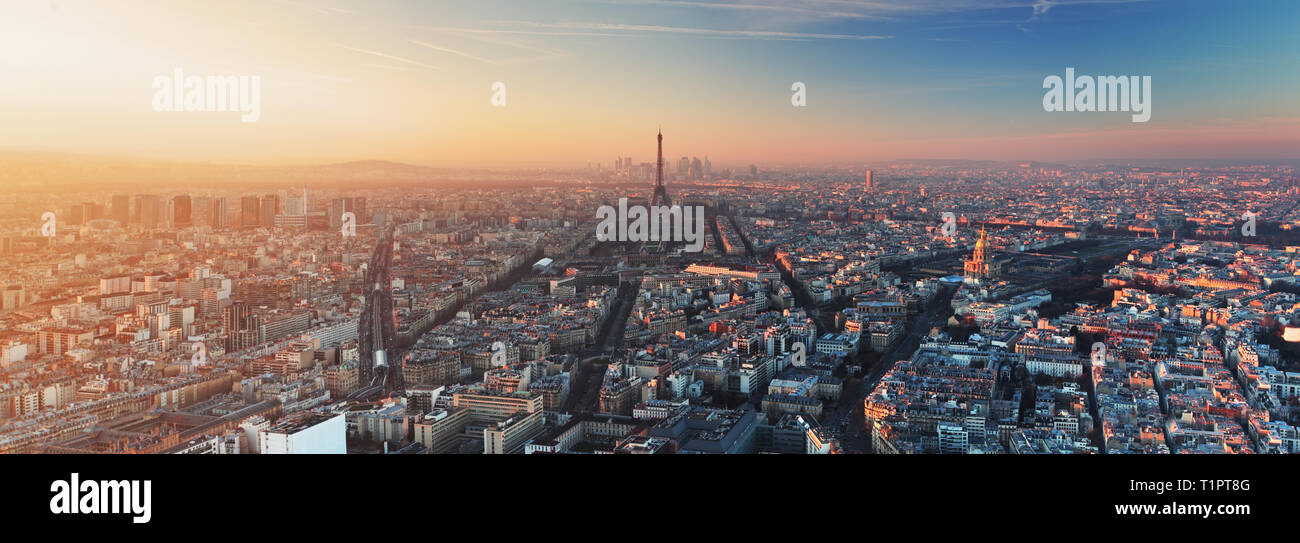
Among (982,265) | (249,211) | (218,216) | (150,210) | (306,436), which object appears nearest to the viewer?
(306,436)

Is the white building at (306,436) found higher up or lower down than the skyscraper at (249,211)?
lower down

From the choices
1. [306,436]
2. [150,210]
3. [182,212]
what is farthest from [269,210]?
[306,436]

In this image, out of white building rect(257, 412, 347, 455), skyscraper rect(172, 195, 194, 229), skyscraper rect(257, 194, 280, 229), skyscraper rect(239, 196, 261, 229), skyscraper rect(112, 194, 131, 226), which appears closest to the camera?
white building rect(257, 412, 347, 455)

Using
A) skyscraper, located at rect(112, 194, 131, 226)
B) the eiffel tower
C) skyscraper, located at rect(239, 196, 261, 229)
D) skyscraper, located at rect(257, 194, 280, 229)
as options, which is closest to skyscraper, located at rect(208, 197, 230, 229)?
skyscraper, located at rect(239, 196, 261, 229)

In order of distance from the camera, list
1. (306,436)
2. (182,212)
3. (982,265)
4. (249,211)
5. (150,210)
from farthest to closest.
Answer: (249,211) → (182,212) → (982,265) → (150,210) → (306,436)

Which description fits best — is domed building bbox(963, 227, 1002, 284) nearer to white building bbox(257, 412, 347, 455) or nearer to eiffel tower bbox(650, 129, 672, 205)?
eiffel tower bbox(650, 129, 672, 205)

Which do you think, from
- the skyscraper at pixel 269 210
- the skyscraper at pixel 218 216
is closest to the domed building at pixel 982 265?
the skyscraper at pixel 269 210

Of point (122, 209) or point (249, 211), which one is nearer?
point (122, 209)

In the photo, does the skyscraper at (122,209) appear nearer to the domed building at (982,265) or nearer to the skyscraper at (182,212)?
the skyscraper at (182,212)

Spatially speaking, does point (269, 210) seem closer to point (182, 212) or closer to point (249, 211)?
point (249, 211)

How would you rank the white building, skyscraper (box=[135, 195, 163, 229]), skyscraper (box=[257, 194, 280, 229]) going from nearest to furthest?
the white building < skyscraper (box=[135, 195, 163, 229]) < skyscraper (box=[257, 194, 280, 229])

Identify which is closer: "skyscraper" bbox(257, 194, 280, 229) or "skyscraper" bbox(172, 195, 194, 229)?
"skyscraper" bbox(172, 195, 194, 229)

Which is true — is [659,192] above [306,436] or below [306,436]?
above
